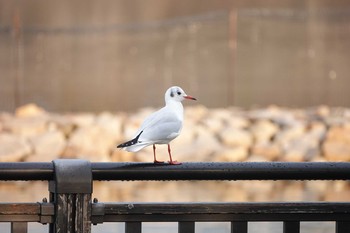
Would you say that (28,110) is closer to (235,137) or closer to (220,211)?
(235,137)

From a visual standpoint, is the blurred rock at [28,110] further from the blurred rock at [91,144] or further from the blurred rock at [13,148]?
the blurred rock at [91,144]

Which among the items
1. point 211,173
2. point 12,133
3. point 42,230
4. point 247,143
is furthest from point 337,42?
point 211,173

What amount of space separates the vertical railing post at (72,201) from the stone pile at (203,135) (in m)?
8.31

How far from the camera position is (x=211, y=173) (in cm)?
205

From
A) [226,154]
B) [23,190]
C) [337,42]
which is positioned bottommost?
[23,190]

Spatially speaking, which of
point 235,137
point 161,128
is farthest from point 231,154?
point 161,128

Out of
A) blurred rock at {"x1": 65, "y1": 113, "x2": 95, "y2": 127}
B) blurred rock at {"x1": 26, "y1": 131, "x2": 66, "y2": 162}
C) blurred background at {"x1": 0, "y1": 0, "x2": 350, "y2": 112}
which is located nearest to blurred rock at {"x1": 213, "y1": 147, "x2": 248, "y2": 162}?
blurred background at {"x1": 0, "y1": 0, "x2": 350, "y2": 112}

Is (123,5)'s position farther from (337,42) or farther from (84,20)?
(337,42)

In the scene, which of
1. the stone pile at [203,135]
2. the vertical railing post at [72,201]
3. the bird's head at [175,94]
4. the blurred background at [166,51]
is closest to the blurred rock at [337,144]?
the stone pile at [203,135]

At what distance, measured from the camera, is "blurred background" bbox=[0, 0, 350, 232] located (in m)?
10.5

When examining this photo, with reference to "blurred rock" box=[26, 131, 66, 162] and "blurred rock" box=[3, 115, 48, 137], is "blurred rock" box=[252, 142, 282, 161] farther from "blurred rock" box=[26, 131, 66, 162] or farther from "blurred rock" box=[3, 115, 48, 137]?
"blurred rock" box=[3, 115, 48, 137]

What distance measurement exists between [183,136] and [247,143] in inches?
26.0

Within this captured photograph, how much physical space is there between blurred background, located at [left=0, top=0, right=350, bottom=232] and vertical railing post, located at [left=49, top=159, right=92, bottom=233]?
8312 millimetres

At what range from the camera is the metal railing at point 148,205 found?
2.00 metres
